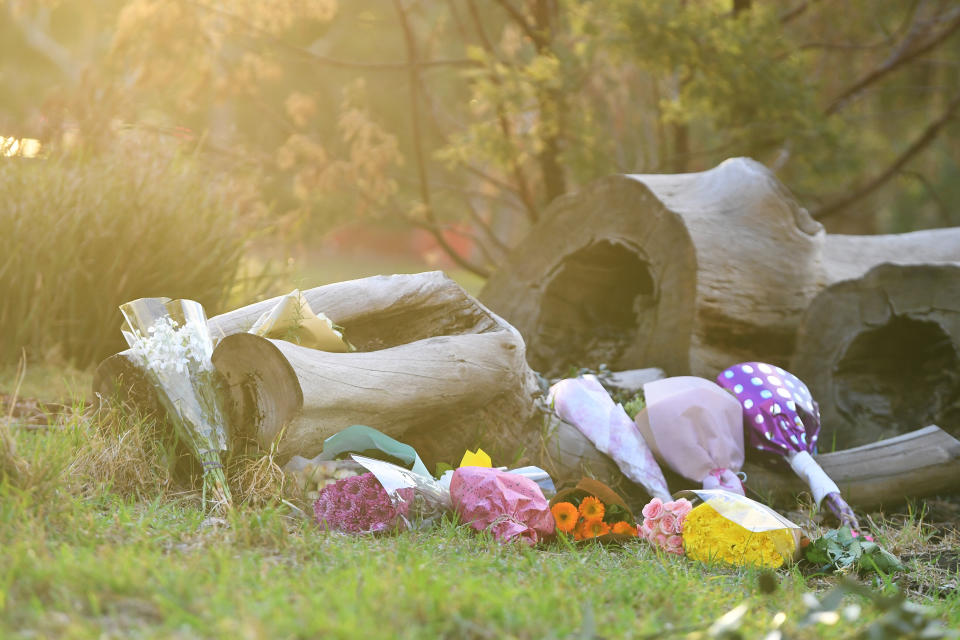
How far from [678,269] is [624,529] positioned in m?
2.16

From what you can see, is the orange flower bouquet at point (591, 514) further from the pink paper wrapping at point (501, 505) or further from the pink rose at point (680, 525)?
the pink rose at point (680, 525)

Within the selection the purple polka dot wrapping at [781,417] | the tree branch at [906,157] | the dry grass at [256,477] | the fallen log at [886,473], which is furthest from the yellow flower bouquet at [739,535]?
the tree branch at [906,157]

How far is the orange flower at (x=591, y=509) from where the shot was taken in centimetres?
350

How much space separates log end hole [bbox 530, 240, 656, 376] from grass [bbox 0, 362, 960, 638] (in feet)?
8.41

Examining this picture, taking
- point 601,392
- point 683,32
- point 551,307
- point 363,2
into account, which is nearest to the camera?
point 601,392

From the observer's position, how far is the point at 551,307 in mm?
6078

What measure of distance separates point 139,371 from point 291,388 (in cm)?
72

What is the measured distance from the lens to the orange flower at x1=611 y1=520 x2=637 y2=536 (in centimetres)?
354

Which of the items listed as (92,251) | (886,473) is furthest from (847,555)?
(92,251)

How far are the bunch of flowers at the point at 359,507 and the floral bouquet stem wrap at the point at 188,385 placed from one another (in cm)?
41

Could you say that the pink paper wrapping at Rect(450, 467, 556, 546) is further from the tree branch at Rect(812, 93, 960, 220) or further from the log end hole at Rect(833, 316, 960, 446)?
the tree branch at Rect(812, 93, 960, 220)

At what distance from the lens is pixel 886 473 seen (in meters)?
4.40

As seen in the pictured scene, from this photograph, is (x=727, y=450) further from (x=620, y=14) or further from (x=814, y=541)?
(x=620, y=14)

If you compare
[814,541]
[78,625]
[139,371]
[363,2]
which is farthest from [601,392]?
[363,2]
